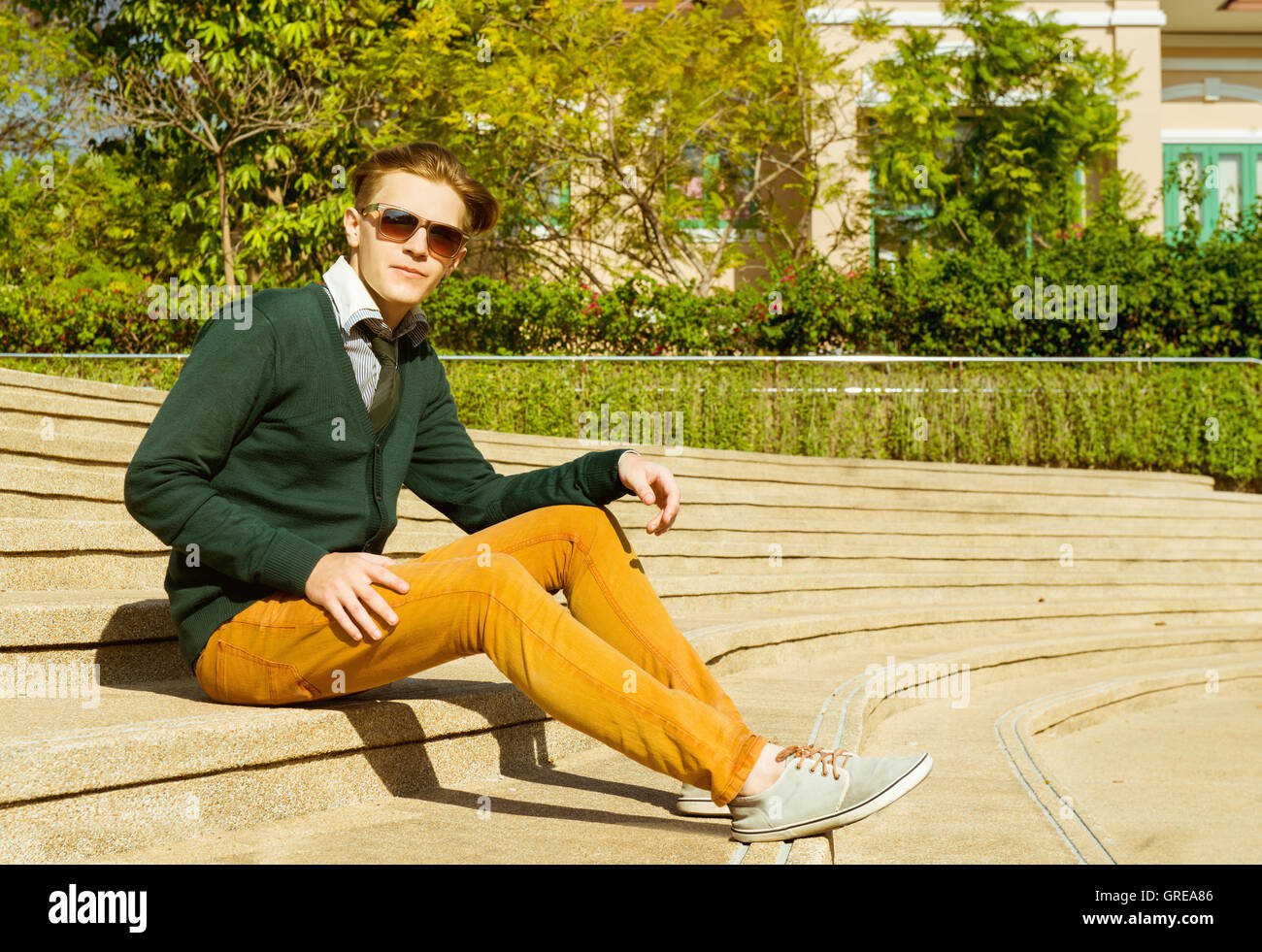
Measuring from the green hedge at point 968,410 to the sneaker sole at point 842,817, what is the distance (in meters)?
7.84

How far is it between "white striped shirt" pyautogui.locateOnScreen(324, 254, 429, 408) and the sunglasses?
0.14 m

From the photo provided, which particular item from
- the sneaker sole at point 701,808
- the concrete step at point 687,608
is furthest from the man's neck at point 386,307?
the sneaker sole at point 701,808

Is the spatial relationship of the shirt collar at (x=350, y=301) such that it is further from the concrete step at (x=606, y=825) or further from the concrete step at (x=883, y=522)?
the concrete step at (x=883, y=522)

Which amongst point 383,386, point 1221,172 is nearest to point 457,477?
point 383,386

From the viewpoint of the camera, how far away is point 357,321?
2.99m

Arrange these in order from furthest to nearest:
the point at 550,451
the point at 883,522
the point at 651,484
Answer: the point at 883,522
the point at 550,451
the point at 651,484

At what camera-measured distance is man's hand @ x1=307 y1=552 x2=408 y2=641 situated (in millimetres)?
2592

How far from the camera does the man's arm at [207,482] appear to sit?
2617 millimetres

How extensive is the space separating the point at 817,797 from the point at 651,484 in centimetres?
97

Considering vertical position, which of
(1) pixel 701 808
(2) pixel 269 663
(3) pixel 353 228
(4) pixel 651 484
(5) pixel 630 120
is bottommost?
(1) pixel 701 808

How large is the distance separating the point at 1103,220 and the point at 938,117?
106 inches

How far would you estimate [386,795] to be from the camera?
10.2 ft

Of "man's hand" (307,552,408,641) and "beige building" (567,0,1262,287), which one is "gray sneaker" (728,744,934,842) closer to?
"man's hand" (307,552,408,641)

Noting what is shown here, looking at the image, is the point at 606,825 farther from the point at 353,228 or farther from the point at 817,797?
the point at 353,228
